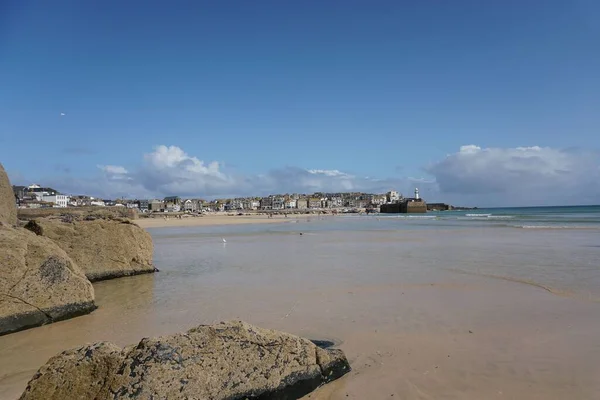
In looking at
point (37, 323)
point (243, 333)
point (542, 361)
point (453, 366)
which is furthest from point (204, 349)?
point (37, 323)

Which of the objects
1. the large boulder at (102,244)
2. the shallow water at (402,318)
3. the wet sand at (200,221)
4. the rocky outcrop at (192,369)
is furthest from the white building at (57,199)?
the rocky outcrop at (192,369)

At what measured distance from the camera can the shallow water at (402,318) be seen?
447 centimetres

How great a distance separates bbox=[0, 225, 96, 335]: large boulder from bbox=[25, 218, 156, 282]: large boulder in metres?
2.34

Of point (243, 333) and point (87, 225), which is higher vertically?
point (87, 225)

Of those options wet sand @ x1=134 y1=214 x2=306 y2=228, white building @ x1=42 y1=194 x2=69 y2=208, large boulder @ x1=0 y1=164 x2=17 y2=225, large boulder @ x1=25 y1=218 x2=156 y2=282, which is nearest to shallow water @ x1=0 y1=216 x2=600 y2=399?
large boulder @ x1=25 y1=218 x2=156 y2=282

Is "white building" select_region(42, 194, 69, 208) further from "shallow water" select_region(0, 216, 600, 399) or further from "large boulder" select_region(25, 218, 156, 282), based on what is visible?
"shallow water" select_region(0, 216, 600, 399)

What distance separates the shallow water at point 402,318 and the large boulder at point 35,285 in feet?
0.75

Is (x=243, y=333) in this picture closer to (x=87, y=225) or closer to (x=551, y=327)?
(x=551, y=327)

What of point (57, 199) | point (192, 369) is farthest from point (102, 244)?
point (57, 199)

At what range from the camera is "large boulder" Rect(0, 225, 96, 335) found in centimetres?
638

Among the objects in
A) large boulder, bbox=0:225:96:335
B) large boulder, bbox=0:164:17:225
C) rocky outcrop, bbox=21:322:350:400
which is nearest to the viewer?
rocky outcrop, bbox=21:322:350:400

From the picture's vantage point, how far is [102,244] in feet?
34.6

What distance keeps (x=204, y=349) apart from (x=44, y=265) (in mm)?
4705

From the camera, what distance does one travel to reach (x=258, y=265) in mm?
13219
